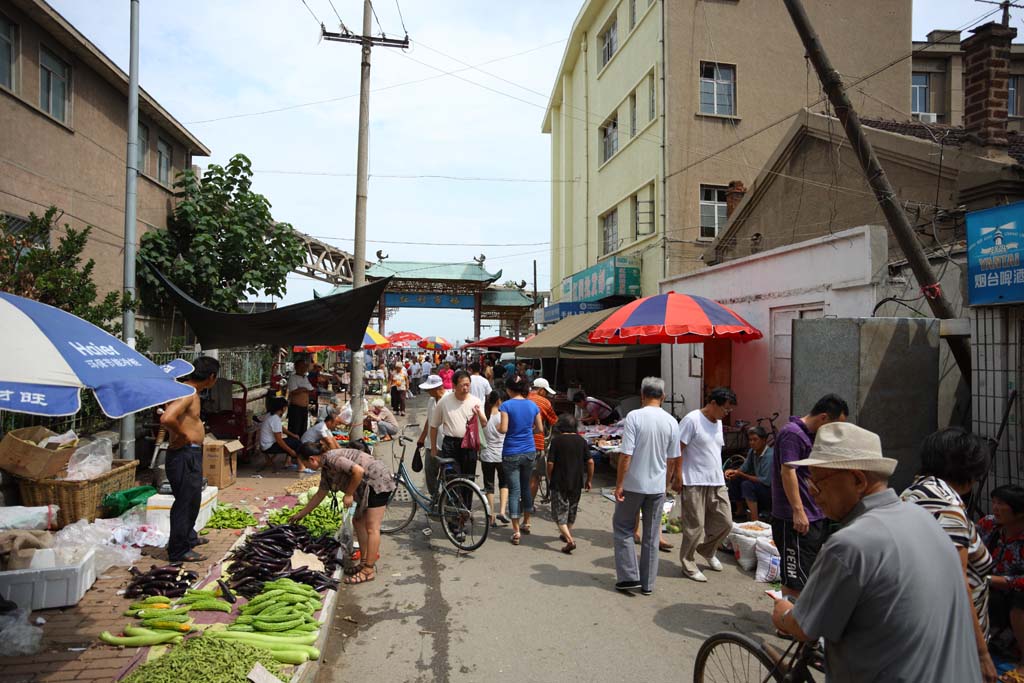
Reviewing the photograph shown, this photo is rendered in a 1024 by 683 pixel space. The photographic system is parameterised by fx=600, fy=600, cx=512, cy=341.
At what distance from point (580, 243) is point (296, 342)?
1707 cm

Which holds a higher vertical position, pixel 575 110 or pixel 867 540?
pixel 575 110

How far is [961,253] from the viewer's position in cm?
759

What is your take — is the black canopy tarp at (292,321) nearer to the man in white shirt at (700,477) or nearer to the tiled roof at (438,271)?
the man in white shirt at (700,477)

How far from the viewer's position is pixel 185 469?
5707mm

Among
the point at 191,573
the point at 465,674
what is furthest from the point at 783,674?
the point at 191,573

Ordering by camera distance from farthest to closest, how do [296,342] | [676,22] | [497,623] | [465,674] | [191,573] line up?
[676,22] → [296,342] → [191,573] → [497,623] → [465,674]

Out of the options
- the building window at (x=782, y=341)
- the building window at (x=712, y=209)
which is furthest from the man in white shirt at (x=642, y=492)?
the building window at (x=712, y=209)

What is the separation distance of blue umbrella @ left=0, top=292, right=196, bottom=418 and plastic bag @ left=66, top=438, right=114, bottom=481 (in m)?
4.19

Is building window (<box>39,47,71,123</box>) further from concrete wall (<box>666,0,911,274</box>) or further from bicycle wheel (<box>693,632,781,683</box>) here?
concrete wall (<box>666,0,911,274</box>)

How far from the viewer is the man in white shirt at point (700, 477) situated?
579 cm

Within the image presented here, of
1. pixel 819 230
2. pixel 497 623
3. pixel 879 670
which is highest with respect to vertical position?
pixel 819 230

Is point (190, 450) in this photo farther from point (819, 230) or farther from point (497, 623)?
point (819, 230)

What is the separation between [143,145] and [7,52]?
3826 mm

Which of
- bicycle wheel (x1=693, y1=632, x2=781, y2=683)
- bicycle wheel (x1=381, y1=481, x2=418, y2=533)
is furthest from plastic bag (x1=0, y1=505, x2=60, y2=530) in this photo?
bicycle wheel (x1=693, y1=632, x2=781, y2=683)
